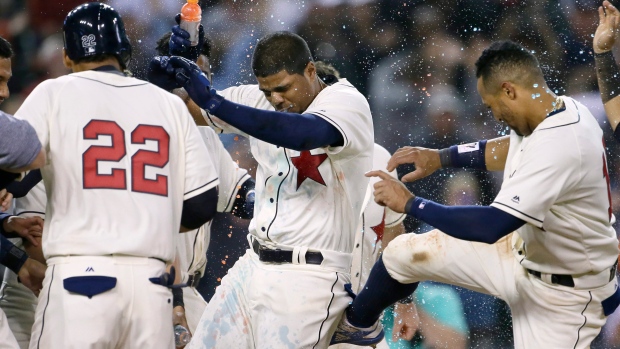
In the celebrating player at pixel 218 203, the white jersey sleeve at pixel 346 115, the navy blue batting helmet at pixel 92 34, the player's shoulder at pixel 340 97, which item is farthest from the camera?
the celebrating player at pixel 218 203

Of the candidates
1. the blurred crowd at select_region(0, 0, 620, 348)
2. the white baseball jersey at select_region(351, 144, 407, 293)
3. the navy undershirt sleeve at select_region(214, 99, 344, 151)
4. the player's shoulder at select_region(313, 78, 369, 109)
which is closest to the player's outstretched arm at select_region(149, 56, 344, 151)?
the navy undershirt sleeve at select_region(214, 99, 344, 151)

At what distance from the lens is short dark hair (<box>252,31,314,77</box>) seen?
425 centimetres

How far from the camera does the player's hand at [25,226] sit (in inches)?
164

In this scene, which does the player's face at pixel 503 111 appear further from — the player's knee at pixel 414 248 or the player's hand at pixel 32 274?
the player's hand at pixel 32 274

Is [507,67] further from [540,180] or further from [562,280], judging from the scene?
[562,280]

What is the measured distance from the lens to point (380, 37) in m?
7.56

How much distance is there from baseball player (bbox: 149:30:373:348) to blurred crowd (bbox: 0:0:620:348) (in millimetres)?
2760

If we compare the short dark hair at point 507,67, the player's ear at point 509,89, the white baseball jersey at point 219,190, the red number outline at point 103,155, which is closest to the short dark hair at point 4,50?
the red number outline at point 103,155

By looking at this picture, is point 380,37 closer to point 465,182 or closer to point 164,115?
point 465,182

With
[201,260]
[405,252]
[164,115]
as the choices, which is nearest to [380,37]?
[201,260]

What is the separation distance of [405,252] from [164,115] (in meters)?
1.35

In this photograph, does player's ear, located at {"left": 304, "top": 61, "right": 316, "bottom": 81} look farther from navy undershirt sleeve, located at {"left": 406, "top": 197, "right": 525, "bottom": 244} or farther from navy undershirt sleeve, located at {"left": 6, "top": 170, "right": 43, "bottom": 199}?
navy undershirt sleeve, located at {"left": 6, "top": 170, "right": 43, "bottom": 199}

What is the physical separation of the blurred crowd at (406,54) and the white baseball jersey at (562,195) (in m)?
2.84

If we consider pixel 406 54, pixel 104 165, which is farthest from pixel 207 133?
pixel 406 54
